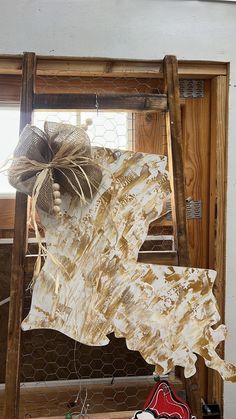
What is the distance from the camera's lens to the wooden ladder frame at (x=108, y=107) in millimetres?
1047

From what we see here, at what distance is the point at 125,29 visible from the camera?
1344 millimetres

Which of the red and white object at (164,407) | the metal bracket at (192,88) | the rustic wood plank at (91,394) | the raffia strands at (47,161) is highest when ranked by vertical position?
the metal bracket at (192,88)

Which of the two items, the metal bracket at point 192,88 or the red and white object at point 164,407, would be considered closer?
the red and white object at point 164,407

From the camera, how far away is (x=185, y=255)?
1.09 meters

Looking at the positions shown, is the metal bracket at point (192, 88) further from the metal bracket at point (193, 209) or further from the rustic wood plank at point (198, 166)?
the metal bracket at point (193, 209)

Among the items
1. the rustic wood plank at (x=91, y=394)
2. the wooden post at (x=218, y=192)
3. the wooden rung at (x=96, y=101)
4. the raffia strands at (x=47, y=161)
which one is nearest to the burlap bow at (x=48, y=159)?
the raffia strands at (x=47, y=161)

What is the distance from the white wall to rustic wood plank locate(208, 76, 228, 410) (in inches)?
1.1

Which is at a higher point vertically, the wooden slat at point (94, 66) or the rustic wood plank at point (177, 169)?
the wooden slat at point (94, 66)

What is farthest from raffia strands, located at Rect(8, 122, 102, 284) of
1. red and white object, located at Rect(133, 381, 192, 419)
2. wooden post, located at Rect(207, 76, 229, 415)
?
wooden post, located at Rect(207, 76, 229, 415)

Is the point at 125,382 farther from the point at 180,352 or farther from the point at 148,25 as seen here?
the point at 148,25

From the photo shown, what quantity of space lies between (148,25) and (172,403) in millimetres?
1110

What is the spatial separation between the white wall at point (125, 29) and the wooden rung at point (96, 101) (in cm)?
30

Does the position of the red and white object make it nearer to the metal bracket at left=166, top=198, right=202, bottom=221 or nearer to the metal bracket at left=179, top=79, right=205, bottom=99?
the metal bracket at left=166, top=198, right=202, bottom=221


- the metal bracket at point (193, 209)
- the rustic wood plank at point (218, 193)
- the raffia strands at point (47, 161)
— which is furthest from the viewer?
the metal bracket at point (193, 209)
